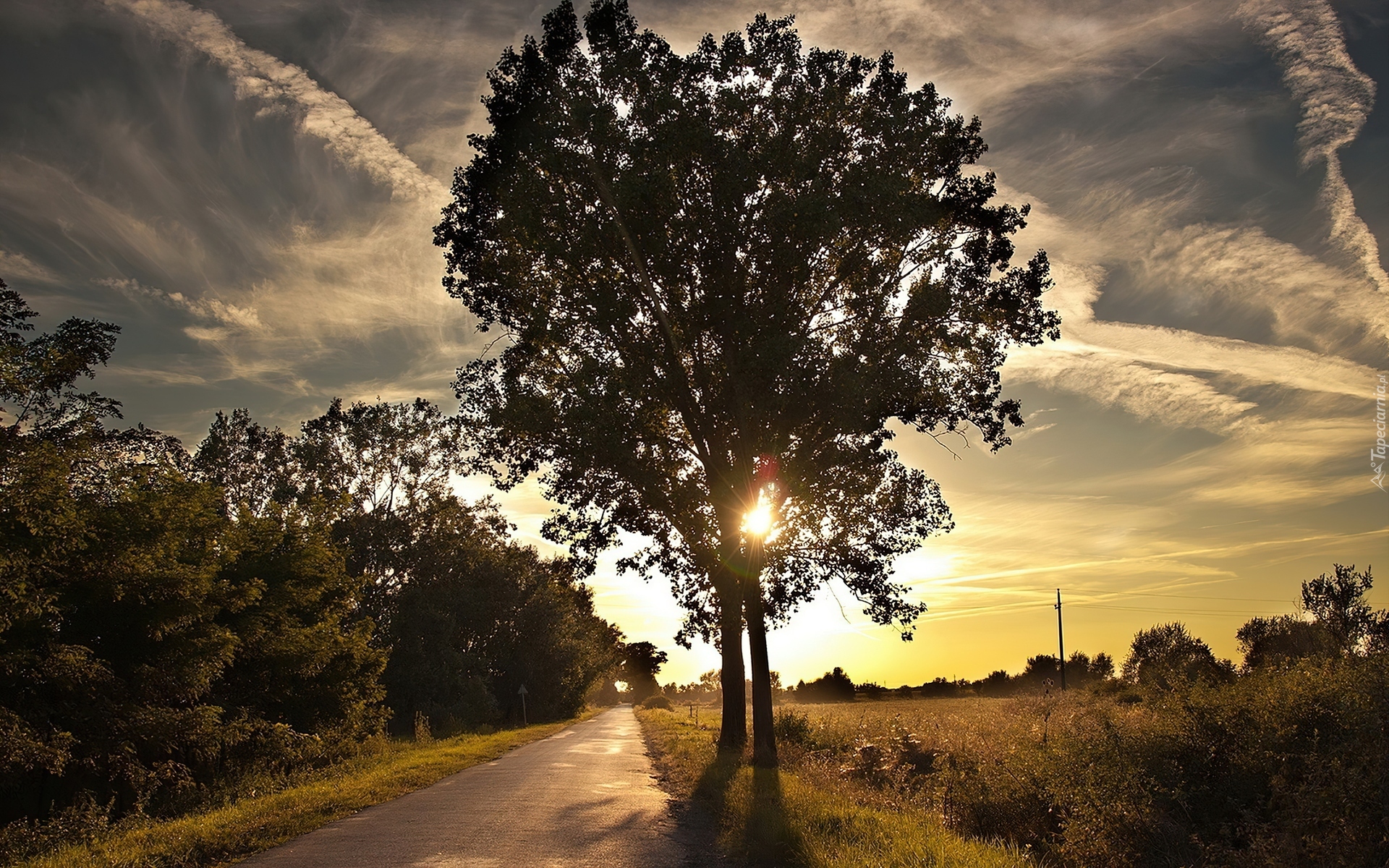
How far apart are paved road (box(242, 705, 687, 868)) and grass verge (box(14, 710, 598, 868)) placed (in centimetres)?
38

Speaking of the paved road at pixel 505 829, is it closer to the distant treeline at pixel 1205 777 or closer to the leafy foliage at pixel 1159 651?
the distant treeline at pixel 1205 777

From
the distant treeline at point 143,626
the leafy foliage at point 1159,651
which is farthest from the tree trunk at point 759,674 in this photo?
the leafy foliage at point 1159,651

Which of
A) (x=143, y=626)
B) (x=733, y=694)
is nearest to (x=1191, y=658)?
(x=733, y=694)

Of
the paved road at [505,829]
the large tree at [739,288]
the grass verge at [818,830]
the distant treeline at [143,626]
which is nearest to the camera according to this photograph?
the grass verge at [818,830]

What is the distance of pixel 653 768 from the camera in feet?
67.9

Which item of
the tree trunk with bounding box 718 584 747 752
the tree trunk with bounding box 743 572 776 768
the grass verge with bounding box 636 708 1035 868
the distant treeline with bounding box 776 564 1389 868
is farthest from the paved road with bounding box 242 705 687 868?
the tree trunk with bounding box 718 584 747 752

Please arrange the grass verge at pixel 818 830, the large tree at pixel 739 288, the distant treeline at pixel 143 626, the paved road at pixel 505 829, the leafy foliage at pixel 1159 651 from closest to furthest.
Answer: the grass verge at pixel 818 830
the paved road at pixel 505 829
the distant treeline at pixel 143 626
the large tree at pixel 739 288
the leafy foliage at pixel 1159 651

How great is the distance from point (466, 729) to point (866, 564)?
27075 millimetres

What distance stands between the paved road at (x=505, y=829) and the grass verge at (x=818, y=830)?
84 cm

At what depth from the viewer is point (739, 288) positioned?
17797 mm

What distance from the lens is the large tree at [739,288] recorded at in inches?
666

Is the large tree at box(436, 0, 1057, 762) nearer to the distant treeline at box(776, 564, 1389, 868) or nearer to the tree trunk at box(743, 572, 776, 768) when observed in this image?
the tree trunk at box(743, 572, 776, 768)

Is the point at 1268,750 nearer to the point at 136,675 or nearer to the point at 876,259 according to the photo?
the point at 876,259

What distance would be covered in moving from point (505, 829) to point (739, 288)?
11.2 m
